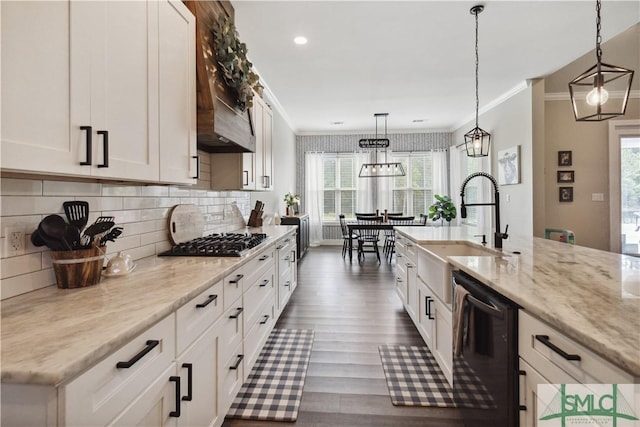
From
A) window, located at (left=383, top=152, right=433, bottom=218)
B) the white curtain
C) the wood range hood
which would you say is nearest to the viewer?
the wood range hood

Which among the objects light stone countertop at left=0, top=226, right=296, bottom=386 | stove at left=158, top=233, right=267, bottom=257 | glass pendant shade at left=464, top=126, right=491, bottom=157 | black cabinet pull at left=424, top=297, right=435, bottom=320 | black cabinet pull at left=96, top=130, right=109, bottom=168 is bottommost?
black cabinet pull at left=424, top=297, right=435, bottom=320

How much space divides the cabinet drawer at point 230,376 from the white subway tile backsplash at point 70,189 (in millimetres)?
1004

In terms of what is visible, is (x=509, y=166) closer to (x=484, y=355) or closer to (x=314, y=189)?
(x=314, y=189)

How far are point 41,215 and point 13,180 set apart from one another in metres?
0.16

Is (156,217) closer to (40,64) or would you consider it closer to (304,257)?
(40,64)

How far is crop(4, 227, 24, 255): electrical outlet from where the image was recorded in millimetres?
1119

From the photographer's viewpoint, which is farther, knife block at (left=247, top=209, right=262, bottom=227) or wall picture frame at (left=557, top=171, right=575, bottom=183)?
wall picture frame at (left=557, top=171, right=575, bottom=183)

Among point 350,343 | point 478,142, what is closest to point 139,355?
point 350,343

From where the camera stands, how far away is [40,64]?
0.91 meters

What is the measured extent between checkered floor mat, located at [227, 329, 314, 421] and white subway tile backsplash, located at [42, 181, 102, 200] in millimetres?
1407

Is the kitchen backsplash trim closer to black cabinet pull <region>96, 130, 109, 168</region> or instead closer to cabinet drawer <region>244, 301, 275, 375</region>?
black cabinet pull <region>96, 130, 109, 168</region>

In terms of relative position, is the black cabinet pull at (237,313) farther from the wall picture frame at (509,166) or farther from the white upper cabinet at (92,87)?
the wall picture frame at (509,166)

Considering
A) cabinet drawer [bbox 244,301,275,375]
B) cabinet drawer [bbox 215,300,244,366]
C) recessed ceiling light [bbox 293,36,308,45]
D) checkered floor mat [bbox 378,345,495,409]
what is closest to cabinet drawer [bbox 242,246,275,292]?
cabinet drawer [bbox 215,300,244,366]

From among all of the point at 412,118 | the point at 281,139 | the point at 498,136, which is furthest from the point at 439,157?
the point at 281,139
